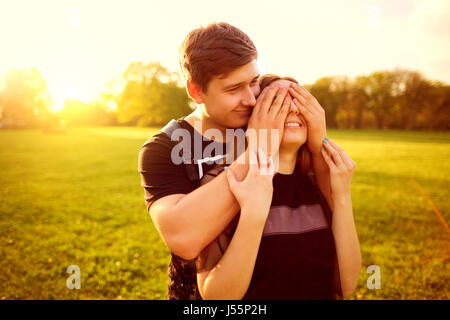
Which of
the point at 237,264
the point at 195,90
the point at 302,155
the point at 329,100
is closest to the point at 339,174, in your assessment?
the point at 302,155

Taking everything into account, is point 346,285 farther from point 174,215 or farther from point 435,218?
point 435,218

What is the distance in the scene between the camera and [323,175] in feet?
6.33

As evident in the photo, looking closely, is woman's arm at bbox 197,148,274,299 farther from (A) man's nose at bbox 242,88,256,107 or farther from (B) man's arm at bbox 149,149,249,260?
(A) man's nose at bbox 242,88,256,107

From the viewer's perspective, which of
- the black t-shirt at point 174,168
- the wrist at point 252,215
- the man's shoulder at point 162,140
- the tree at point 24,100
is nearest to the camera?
the wrist at point 252,215

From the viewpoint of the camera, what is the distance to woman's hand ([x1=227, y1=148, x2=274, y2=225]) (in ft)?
4.63

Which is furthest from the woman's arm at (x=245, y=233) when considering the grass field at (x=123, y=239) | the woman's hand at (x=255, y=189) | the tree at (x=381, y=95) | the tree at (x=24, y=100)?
the tree at (x=381, y=95)

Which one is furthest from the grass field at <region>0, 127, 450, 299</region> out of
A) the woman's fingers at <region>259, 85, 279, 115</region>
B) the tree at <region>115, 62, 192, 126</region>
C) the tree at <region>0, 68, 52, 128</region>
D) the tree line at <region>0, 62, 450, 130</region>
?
the tree at <region>0, 68, 52, 128</region>

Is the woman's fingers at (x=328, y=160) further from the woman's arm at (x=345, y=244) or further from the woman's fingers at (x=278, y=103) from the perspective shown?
the woman's fingers at (x=278, y=103)

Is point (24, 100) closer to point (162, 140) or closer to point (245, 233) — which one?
point (162, 140)

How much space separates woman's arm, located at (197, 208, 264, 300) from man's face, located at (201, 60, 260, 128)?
0.81 meters

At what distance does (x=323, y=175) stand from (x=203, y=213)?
3.23 ft

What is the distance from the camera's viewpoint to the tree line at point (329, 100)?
4488 cm

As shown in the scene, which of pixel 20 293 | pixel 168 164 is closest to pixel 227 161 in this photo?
pixel 168 164

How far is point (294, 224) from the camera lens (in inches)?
67.6
